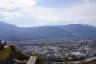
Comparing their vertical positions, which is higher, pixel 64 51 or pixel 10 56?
pixel 10 56

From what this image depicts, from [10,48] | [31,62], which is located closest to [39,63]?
[31,62]

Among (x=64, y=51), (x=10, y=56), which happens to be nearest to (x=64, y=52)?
(x=64, y=51)

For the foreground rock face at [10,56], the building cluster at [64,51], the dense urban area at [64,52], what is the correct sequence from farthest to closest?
the building cluster at [64,51]
the dense urban area at [64,52]
the foreground rock face at [10,56]

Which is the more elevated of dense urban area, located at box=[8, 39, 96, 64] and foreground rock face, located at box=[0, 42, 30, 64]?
foreground rock face, located at box=[0, 42, 30, 64]

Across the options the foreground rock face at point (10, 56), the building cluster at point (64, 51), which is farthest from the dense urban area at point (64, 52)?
the foreground rock face at point (10, 56)

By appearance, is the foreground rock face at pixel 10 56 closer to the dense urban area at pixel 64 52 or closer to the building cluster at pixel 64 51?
the dense urban area at pixel 64 52

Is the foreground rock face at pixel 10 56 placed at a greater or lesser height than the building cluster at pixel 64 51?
greater

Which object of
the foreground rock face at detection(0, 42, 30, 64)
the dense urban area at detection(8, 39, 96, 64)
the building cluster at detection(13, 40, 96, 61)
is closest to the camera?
the foreground rock face at detection(0, 42, 30, 64)

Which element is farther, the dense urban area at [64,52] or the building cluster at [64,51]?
the building cluster at [64,51]

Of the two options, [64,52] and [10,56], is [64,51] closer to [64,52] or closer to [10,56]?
[64,52]

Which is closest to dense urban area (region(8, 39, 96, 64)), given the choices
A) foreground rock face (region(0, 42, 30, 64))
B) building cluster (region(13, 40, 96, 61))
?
building cluster (region(13, 40, 96, 61))

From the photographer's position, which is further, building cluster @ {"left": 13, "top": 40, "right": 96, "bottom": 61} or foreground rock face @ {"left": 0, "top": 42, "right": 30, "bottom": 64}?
building cluster @ {"left": 13, "top": 40, "right": 96, "bottom": 61}

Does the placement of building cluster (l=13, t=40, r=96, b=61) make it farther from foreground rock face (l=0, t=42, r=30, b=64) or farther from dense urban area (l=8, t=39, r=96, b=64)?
foreground rock face (l=0, t=42, r=30, b=64)
